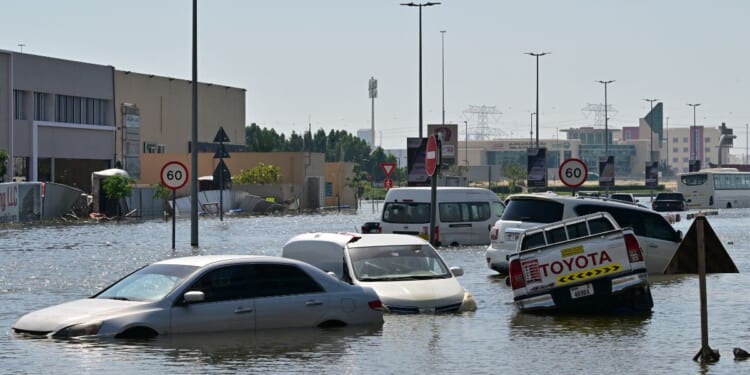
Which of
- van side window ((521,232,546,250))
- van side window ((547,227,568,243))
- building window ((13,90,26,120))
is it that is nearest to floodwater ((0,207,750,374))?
van side window ((521,232,546,250))

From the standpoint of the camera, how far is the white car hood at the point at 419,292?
64.3ft

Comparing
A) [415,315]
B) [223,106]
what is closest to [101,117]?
[223,106]

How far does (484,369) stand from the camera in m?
15.0

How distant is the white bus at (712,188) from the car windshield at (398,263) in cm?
7647

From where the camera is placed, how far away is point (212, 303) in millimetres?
16750

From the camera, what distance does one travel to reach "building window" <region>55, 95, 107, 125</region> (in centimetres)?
8512

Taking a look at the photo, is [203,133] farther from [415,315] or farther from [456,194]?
[415,315]

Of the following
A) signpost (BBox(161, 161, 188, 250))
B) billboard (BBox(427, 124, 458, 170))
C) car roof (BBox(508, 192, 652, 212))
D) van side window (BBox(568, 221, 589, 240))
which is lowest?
van side window (BBox(568, 221, 589, 240))

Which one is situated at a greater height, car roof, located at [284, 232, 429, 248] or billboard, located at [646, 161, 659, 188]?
billboard, located at [646, 161, 659, 188]

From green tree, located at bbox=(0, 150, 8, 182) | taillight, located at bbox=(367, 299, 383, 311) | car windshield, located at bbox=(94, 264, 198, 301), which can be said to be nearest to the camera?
car windshield, located at bbox=(94, 264, 198, 301)

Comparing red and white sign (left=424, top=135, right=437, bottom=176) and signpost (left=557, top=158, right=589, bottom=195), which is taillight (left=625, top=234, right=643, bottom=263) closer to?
red and white sign (left=424, top=135, right=437, bottom=176)

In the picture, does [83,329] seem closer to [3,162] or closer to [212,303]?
[212,303]

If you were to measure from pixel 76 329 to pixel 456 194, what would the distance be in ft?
73.0

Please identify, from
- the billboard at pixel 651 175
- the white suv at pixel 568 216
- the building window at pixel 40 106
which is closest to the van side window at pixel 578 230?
the white suv at pixel 568 216
